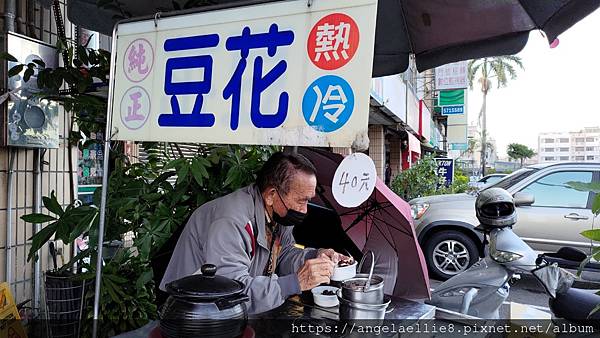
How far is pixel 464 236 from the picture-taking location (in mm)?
6914

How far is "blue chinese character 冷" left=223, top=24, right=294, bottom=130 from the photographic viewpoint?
1.81 metres

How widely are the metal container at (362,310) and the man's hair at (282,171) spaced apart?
0.75 m

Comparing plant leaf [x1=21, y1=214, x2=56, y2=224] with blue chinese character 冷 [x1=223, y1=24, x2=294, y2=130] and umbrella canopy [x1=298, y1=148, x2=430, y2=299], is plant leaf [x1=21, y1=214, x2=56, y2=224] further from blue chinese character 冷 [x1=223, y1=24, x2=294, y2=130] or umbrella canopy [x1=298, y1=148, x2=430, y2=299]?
umbrella canopy [x1=298, y1=148, x2=430, y2=299]

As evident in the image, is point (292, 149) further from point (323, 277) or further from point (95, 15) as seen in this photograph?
point (95, 15)

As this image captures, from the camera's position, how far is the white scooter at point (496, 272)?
117 inches

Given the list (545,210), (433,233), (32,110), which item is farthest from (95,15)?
(545,210)

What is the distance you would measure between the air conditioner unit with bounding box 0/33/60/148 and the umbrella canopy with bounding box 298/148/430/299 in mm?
2010

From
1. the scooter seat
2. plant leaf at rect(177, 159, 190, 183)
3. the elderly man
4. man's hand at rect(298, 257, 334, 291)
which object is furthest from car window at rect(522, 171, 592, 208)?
plant leaf at rect(177, 159, 190, 183)

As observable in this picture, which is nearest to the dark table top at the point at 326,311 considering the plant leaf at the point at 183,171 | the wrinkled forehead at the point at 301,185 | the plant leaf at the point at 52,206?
the wrinkled forehead at the point at 301,185

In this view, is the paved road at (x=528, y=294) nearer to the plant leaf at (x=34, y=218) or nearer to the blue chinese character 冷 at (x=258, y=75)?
the blue chinese character 冷 at (x=258, y=75)

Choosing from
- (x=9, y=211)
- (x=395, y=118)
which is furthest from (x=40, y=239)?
(x=395, y=118)

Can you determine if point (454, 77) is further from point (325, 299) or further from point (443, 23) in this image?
point (325, 299)

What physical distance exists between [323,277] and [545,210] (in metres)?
5.83

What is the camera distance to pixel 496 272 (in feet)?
10.7
